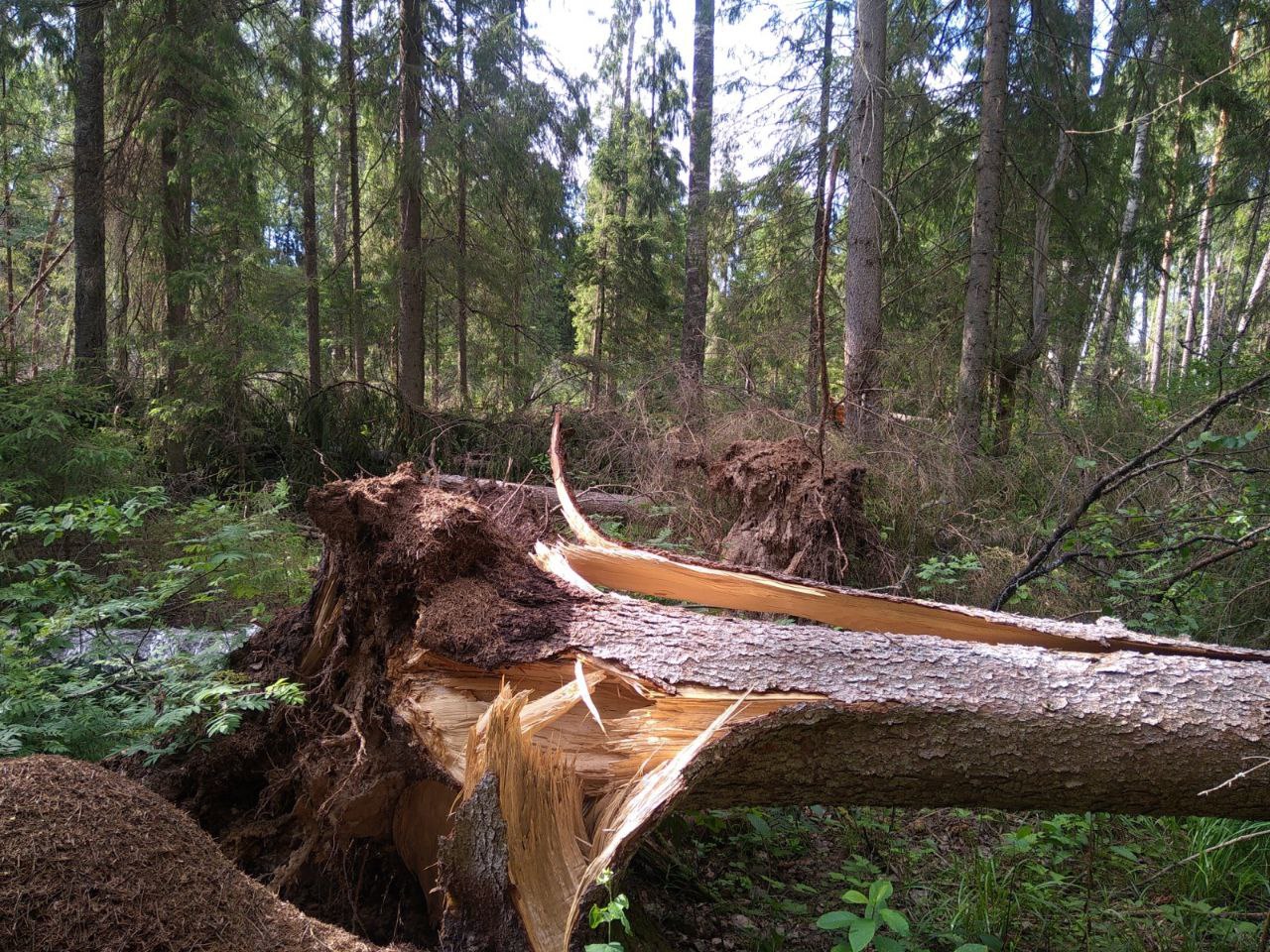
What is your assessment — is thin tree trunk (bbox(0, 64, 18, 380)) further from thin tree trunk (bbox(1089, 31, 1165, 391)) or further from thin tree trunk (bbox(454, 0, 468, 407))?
thin tree trunk (bbox(1089, 31, 1165, 391))

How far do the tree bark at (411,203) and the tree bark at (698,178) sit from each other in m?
4.41

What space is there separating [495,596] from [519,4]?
35.5 feet

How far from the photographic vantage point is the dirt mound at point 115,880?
149cm

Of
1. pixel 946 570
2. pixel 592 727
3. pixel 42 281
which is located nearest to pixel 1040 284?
pixel 946 570

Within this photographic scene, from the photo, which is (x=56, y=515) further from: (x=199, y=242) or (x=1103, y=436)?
(x=1103, y=436)

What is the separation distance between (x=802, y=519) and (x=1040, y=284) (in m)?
6.30

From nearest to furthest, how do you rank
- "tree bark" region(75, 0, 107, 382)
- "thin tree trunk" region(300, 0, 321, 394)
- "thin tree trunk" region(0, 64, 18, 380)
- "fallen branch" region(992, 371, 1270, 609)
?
"fallen branch" region(992, 371, 1270, 609) → "thin tree trunk" region(0, 64, 18, 380) → "tree bark" region(75, 0, 107, 382) → "thin tree trunk" region(300, 0, 321, 394)

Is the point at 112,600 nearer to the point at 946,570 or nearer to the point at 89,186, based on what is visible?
the point at 946,570

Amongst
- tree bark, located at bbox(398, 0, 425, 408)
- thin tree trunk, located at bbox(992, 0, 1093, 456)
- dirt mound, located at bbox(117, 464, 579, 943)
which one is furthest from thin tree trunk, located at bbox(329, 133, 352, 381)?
thin tree trunk, located at bbox(992, 0, 1093, 456)

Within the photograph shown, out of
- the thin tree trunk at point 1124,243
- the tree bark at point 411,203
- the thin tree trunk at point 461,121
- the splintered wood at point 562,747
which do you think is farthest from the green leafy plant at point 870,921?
the thin tree trunk at point 461,121

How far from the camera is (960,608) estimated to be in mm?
2666

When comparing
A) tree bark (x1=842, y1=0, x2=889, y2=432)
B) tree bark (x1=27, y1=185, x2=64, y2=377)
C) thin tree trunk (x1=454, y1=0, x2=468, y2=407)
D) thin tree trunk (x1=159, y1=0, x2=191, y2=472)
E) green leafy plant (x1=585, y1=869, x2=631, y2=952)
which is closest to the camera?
green leafy plant (x1=585, y1=869, x2=631, y2=952)

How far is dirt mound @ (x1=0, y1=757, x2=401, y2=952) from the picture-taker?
1487 mm

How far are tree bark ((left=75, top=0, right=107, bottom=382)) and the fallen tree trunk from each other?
7.35 metres
